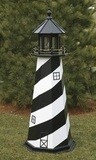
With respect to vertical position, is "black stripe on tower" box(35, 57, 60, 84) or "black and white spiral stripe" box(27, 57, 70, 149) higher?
"black stripe on tower" box(35, 57, 60, 84)

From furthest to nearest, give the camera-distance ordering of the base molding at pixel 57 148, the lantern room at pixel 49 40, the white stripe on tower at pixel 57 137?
the base molding at pixel 57 148 < the white stripe on tower at pixel 57 137 < the lantern room at pixel 49 40

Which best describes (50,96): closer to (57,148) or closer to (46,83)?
(46,83)

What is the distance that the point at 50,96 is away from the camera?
8.06m

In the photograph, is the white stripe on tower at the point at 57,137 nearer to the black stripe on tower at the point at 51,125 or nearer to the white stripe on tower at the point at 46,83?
the black stripe on tower at the point at 51,125

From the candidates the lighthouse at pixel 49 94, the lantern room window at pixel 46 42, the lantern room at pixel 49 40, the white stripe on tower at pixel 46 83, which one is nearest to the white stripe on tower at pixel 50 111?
the lighthouse at pixel 49 94

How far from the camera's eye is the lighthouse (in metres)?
8.02

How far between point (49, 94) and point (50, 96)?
0.05 meters

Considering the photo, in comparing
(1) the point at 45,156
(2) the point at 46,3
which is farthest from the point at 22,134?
(2) the point at 46,3

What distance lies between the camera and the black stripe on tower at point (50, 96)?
806 centimetres

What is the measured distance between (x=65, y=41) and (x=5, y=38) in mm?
1855

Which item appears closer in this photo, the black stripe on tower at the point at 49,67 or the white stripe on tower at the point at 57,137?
the black stripe on tower at the point at 49,67

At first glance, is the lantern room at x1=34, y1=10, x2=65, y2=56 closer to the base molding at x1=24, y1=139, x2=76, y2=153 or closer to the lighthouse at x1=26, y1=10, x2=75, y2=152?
the lighthouse at x1=26, y1=10, x2=75, y2=152

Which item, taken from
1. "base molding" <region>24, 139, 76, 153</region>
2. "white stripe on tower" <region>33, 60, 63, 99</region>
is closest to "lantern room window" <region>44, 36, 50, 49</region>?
"white stripe on tower" <region>33, 60, 63, 99</region>

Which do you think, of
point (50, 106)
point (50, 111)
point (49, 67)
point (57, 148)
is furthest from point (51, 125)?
point (49, 67)
